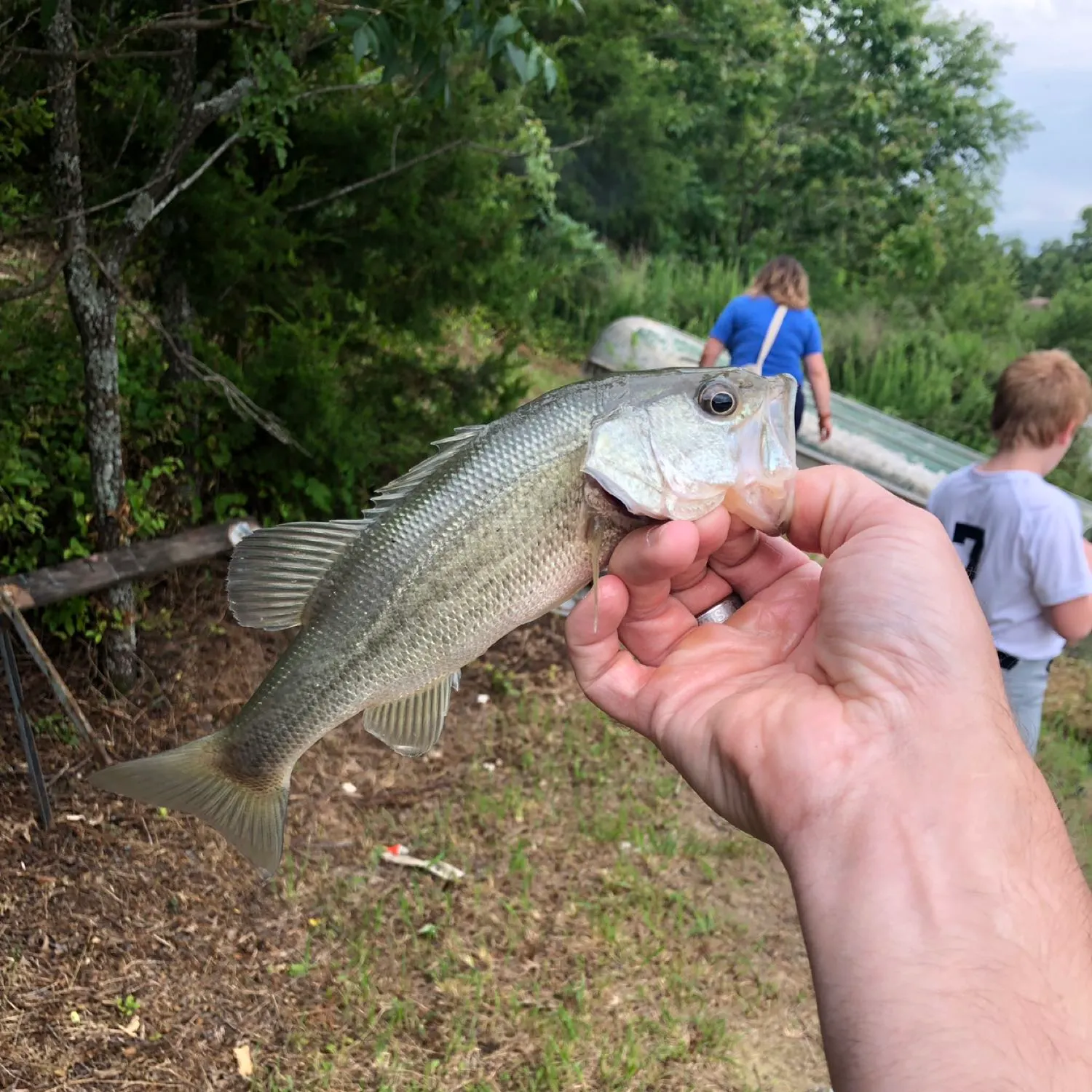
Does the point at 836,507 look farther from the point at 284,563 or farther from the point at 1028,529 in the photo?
the point at 1028,529

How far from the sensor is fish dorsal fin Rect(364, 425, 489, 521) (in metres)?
1.91

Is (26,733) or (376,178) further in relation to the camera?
(376,178)

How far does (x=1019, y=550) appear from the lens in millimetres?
3469

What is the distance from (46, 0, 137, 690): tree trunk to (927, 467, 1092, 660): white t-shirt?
135 inches

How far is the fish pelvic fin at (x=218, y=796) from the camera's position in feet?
6.70

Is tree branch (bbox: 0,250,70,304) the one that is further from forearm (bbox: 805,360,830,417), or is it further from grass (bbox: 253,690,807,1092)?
forearm (bbox: 805,360,830,417)

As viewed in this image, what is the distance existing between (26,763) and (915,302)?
15369mm

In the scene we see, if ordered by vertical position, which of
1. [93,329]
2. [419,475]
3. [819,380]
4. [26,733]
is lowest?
[26,733]

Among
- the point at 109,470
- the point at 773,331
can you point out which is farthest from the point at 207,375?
the point at 773,331

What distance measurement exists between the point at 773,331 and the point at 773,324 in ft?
0.14

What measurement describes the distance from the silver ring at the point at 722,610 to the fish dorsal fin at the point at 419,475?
791 millimetres

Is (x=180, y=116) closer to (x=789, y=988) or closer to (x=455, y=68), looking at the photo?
(x=455, y=68)

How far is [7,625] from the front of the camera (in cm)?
338

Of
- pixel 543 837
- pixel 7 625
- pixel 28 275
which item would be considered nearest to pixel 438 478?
pixel 7 625
